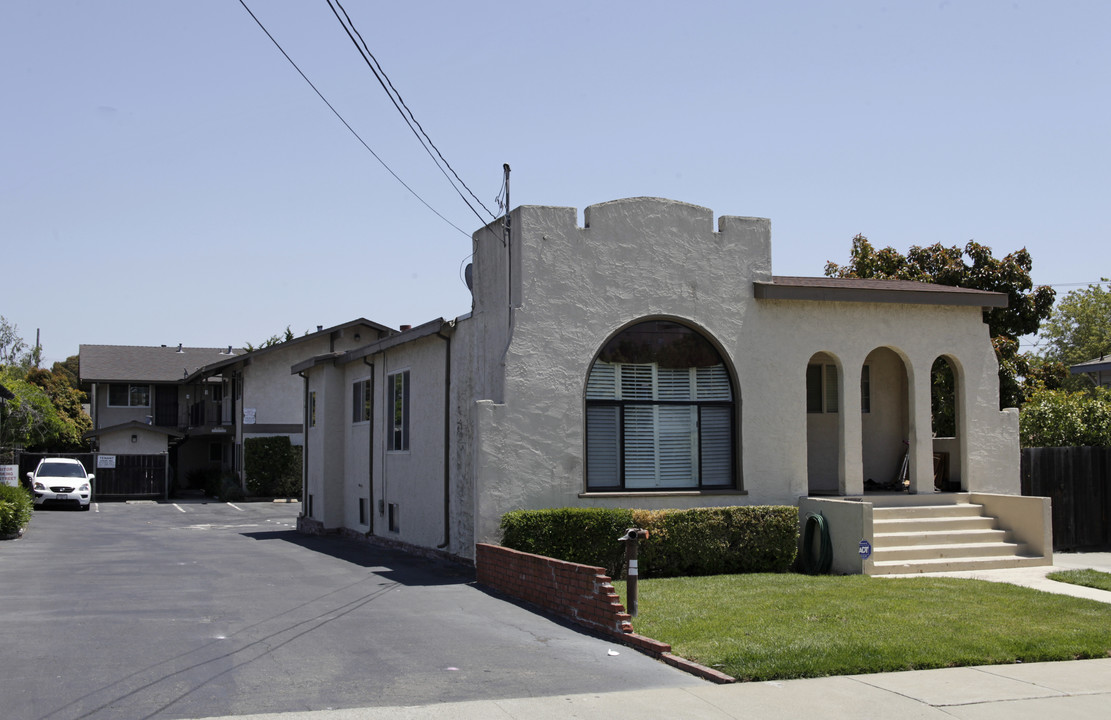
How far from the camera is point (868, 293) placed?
57.6ft

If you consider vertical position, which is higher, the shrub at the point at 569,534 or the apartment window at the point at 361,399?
the apartment window at the point at 361,399

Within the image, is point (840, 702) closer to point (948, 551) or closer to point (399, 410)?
point (948, 551)

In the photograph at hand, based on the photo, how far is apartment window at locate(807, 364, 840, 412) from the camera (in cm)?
1955

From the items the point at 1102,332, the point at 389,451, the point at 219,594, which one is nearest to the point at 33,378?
the point at 389,451

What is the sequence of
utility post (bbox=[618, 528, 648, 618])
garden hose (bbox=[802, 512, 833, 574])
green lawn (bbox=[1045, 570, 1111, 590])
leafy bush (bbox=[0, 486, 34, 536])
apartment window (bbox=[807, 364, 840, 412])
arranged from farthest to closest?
leafy bush (bbox=[0, 486, 34, 536]) < apartment window (bbox=[807, 364, 840, 412]) < garden hose (bbox=[802, 512, 833, 574]) < green lawn (bbox=[1045, 570, 1111, 590]) < utility post (bbox=[618, 528, 648, 618])

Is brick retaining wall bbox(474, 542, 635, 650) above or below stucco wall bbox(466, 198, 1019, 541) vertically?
below

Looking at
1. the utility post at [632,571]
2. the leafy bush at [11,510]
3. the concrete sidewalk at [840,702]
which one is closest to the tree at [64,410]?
the leafy bush at [11,510]

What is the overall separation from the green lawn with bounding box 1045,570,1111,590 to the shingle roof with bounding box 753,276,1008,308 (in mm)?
4910

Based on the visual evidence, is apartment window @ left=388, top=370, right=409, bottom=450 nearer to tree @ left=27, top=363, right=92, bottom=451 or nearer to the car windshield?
the car windshield

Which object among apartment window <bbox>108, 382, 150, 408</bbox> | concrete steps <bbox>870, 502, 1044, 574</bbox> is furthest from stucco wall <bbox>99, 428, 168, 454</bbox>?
concrete steps <bbox>870, 502, 1044, 574</bbox>

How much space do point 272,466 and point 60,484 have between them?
7920mm

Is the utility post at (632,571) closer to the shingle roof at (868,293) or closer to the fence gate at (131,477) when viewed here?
the shingle roof at (868,293)

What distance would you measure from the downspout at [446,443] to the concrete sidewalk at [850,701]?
9.32 meters

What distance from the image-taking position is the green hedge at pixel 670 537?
14.7 metres
